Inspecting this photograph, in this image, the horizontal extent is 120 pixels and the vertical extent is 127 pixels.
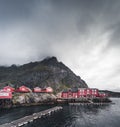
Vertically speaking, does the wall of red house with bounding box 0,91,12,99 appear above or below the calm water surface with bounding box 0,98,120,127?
above

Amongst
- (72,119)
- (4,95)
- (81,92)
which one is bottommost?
(72,119)

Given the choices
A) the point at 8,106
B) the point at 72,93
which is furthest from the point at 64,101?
the point at 8,106

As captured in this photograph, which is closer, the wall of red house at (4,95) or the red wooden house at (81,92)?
the wall of red house at (4,95)

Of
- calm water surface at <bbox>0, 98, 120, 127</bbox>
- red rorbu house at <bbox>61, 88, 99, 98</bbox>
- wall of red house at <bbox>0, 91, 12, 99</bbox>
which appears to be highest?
red rorbu house at <bbox>61, 88, 99, 98</bbox>

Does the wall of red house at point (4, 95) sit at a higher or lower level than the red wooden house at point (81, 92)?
lower

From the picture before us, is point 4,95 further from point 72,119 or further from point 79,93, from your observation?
point 79,93

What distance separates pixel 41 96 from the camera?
138m

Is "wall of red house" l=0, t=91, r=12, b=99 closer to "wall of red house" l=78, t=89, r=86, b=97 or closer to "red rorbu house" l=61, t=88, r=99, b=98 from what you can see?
"red rorbu house" l=61, t=88, r=99, b=98

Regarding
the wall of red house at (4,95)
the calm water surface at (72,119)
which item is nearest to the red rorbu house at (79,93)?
the wall of red house at (4,95)

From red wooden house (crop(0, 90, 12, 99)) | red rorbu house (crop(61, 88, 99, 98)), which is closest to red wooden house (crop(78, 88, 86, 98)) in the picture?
red rorbu house (crop(61, 88, 99, 98))

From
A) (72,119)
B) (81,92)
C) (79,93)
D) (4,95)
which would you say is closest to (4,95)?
(4,95)

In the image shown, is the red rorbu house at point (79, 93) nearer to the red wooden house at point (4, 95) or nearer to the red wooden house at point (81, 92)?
the red wooden house at point (81, 92)

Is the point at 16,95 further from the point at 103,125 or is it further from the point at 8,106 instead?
the point at 103,125

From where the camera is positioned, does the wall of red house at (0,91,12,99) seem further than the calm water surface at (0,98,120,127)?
Yes
